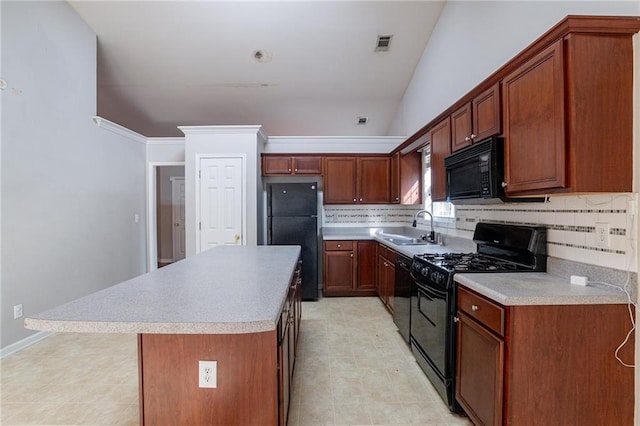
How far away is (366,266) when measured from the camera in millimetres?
4285

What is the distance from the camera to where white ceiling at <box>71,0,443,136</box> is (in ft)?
11.6

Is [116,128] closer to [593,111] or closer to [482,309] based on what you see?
[482,309]

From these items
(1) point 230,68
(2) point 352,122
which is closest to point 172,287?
(1) point 230,68

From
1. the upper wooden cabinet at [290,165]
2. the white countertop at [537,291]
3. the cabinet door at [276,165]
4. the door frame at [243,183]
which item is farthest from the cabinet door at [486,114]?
the door frame at [243,183]

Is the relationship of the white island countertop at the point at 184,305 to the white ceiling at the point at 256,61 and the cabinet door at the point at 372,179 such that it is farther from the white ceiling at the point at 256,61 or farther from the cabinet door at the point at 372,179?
the white ceiling at the point at 256,61

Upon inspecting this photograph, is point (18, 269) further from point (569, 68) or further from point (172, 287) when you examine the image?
point (569, 68)

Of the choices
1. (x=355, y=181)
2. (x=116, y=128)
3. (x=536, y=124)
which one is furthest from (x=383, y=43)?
(x=116, y=128)

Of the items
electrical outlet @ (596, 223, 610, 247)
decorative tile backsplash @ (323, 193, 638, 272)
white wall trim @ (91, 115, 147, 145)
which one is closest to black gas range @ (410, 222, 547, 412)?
decorative tile backsplash @ (323, 193, 638, 272)

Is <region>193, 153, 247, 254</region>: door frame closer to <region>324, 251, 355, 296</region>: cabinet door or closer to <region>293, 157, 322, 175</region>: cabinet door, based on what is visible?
<region>293, 157, 322, 175</region>: cabinet door

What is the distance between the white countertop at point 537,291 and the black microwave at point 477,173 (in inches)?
21.6

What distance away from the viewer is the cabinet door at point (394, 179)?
425cm

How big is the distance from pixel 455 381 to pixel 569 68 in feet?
6.02

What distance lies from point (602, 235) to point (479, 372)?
37.7 inches

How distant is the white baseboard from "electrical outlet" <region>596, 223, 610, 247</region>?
4.46m
